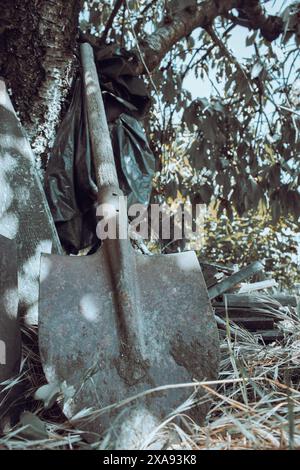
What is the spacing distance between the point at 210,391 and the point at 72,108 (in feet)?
4.42

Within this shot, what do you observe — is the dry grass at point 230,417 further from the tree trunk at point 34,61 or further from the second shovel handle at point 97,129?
the tree trunk at point 34,61

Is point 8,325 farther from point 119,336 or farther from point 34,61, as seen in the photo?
point 34,61

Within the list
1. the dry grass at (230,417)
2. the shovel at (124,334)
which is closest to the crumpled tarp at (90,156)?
the shovel at (124,334)

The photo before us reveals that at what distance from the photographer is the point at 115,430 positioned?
0.96m

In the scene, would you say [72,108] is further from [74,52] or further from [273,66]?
[273,66]

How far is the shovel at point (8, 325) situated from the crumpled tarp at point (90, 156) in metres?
0.48

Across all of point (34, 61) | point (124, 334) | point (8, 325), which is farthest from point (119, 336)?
point (34, 61)

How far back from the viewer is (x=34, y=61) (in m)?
1.92

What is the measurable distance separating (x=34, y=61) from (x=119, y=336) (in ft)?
4.28

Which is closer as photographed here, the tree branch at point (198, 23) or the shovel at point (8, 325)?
the shovel at point (8, 325)

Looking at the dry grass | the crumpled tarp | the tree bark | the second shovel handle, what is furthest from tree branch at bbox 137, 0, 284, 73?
the dry grass

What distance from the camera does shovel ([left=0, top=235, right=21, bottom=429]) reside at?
1152 millimetres

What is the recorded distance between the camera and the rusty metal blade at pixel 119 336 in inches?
42.0

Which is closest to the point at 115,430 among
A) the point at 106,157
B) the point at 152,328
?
the point at 152,328
